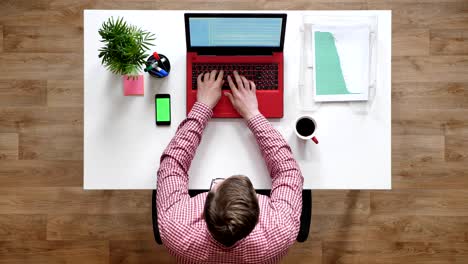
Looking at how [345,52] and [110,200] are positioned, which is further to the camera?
[110,200]

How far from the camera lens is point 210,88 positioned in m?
1.41

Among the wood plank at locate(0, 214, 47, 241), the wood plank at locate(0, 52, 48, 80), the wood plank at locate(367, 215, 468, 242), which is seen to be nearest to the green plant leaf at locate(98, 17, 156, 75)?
the wood plank at locate(0, 52, 48, 80)

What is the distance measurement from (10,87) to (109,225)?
2.89ft

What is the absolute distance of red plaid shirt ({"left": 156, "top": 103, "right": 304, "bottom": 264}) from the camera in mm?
1130

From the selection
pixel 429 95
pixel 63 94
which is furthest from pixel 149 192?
pixel 429 95

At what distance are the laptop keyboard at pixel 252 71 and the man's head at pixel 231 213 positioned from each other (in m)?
0.52

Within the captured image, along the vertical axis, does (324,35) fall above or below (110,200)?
above

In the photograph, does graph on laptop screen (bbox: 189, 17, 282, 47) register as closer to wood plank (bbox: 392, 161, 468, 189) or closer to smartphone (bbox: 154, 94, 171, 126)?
smartphone (bbox: 154, 94, 171, 126)

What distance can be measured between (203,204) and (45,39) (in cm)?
140

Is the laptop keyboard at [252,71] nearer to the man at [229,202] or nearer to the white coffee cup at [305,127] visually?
the man at [229,202]

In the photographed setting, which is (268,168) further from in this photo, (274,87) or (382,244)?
(382,244)

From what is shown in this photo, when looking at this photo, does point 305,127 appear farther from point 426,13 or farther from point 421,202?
point 426,13

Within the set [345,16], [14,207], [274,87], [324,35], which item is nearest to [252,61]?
[274,87]

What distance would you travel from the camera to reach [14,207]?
207 centimetres
